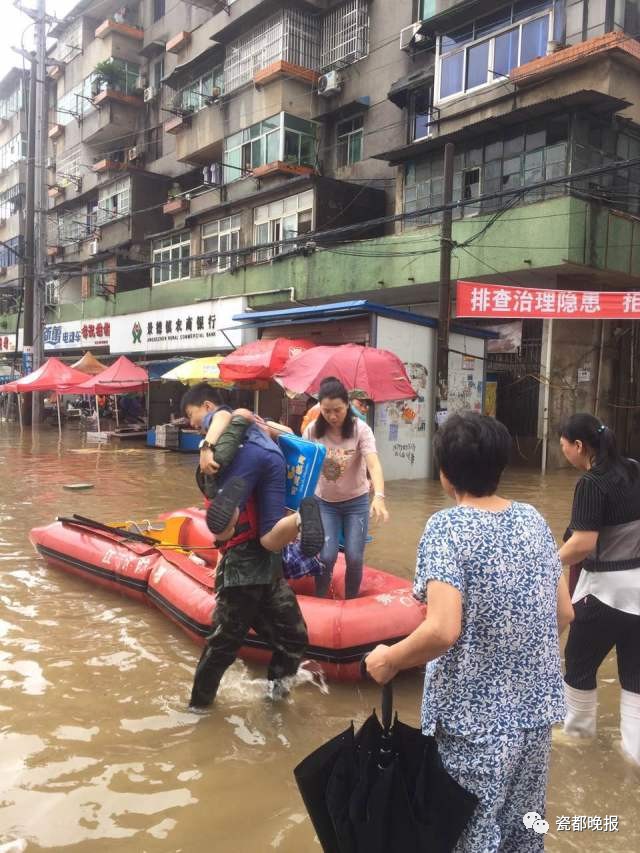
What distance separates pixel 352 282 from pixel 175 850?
15264 mm

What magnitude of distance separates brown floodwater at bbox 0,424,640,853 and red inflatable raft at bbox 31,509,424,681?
0.18 meters

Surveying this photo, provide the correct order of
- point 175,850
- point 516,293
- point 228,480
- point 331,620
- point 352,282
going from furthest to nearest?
point 352,282 < point 516,293 < point 331,620 < point 228,480 < point 175,850

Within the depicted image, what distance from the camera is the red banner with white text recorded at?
10.9m

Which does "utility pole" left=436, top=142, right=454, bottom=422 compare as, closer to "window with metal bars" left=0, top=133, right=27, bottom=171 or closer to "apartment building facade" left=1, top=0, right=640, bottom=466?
"apartment building facade" left=1, top=0, right=640, bottom=466

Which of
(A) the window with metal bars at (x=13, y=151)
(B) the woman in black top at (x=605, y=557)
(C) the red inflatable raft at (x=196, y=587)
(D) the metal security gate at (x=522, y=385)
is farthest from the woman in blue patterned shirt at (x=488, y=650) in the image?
(A) the window with metal bars at (x=13, y=151)

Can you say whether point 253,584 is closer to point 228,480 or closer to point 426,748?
point 228,480

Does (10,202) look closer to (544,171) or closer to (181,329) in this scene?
(181,329)

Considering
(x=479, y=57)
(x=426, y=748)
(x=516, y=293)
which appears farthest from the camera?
(x=479, y=57)

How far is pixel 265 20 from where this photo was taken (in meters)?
21.2

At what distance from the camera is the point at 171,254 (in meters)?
25.3

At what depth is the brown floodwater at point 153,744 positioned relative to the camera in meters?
2.73

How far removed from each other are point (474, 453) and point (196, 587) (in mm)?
3390

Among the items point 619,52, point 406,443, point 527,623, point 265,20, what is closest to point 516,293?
point 406,443

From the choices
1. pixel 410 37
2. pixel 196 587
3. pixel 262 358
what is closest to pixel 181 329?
pixel 262 358
